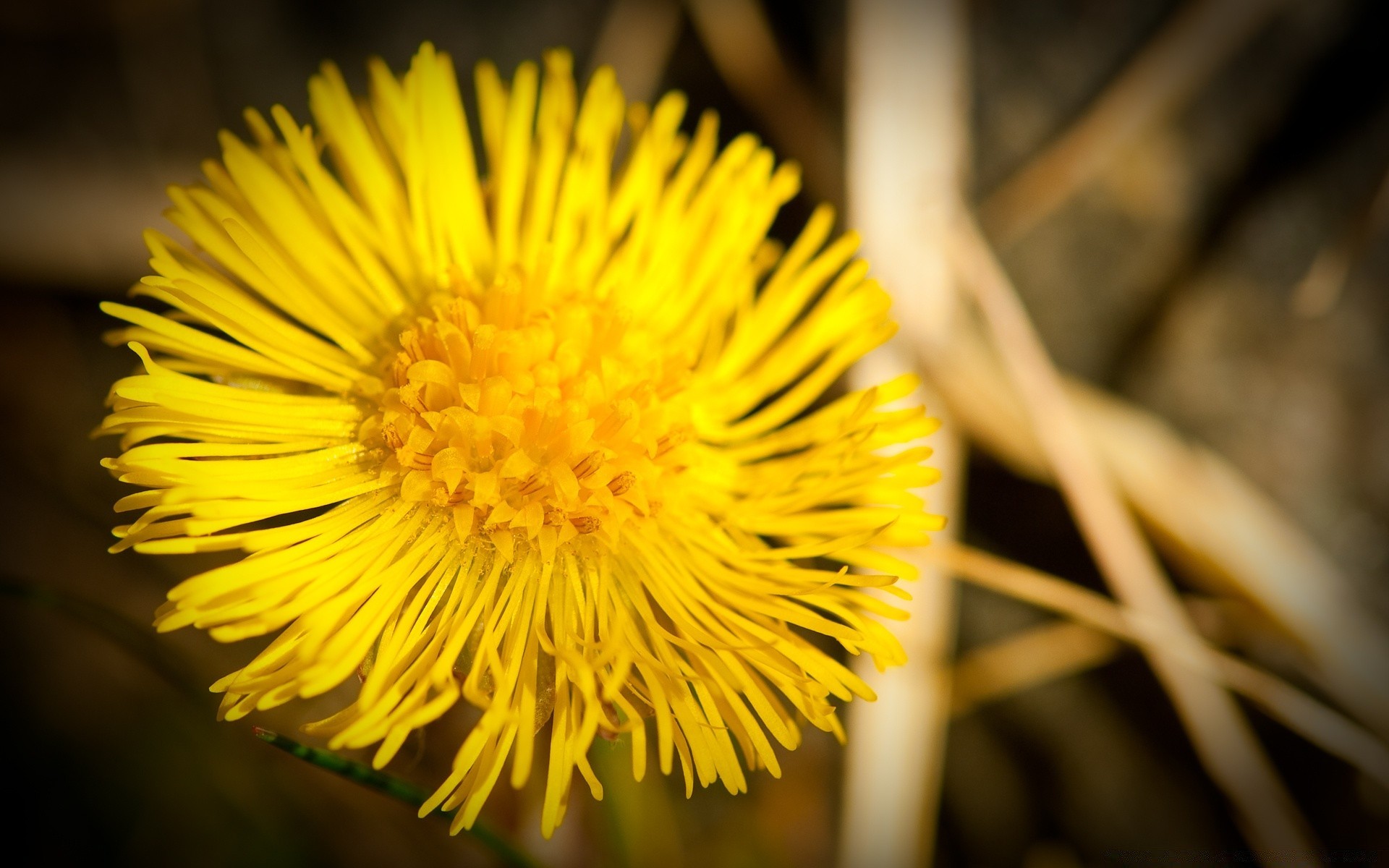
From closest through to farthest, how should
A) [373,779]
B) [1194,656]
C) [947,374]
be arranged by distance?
[373,779] < [1194,656] < [947,374]

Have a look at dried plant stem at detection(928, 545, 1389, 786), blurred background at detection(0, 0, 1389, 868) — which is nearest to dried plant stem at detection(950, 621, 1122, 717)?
blurred background at detection(0, 0, 1389, 868)

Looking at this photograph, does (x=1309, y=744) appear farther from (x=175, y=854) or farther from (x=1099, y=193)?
(x=175, y=854)

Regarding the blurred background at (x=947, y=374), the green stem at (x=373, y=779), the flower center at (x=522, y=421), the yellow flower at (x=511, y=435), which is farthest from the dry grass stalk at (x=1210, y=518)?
the green stem at (x=373, y=779)

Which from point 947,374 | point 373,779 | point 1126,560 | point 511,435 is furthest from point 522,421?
point 1126,560

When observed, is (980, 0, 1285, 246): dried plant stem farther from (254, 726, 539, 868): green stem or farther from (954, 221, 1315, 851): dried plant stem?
(254, 726, 539, 868): green stem

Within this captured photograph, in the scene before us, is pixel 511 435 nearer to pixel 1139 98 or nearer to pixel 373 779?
pixel 373 779

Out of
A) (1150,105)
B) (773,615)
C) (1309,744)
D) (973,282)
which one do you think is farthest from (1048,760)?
(1150,105)

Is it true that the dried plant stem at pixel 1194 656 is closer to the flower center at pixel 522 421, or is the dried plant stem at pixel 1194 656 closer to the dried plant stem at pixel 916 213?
the dried plant stem at pixel 916 213
